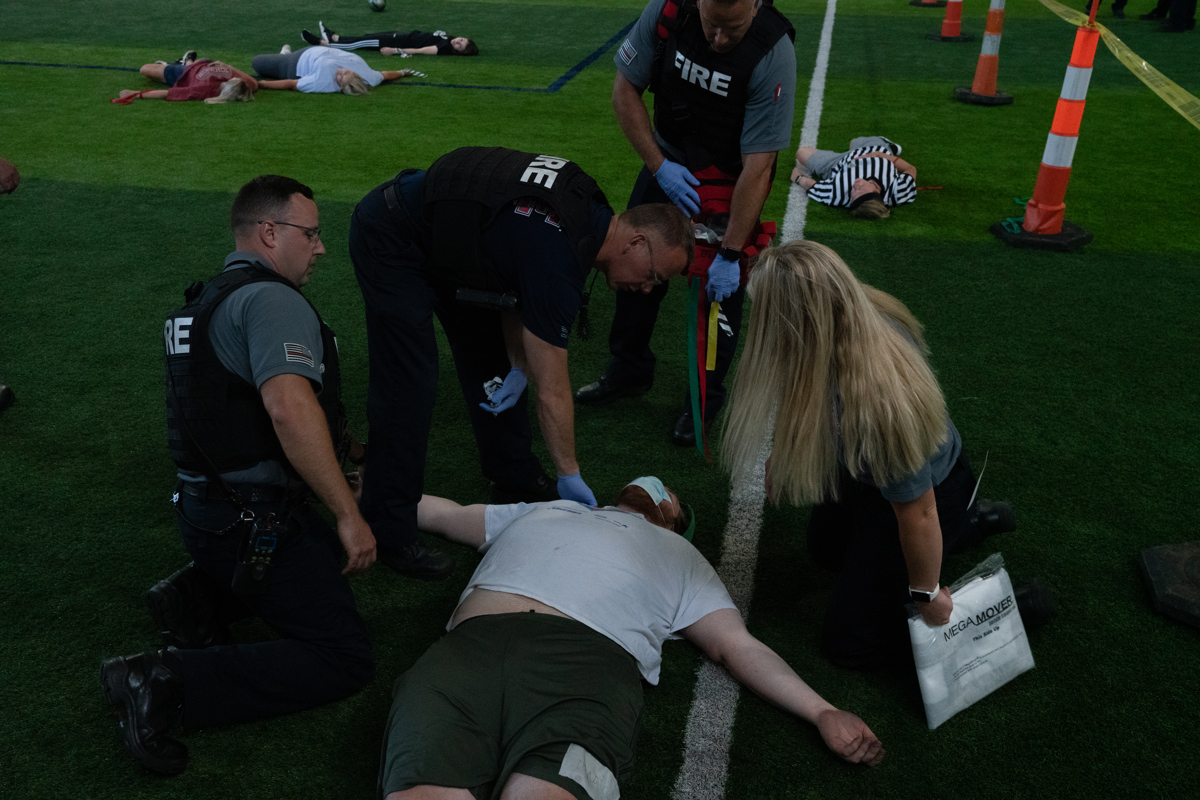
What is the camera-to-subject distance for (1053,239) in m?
6.33

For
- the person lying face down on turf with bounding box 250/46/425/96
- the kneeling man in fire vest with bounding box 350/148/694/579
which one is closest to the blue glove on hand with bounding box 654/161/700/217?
the kneeling man in fire vest with bounding box 350/148/694/579

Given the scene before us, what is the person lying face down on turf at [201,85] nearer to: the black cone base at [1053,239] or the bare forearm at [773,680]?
the black cone base at [1053,239]

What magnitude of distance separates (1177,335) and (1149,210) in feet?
7.43

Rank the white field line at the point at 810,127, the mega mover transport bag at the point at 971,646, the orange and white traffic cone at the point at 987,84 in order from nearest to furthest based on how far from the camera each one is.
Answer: the mega mover transport bag at the point at 971,646 → the white field line at the point at 810,127 → the orange and white traffic cone at the point at 987,84

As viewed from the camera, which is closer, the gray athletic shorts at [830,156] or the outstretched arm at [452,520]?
the outstretched arm at [452,520]

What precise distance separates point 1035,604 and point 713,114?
2.33 meters

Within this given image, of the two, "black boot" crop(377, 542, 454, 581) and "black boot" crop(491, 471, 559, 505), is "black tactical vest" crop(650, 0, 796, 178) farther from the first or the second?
"black boot" crop(377, 542, 454, 581)

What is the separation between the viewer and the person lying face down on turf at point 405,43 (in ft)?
39.2

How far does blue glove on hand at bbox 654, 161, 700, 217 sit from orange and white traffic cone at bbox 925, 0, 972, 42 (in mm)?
10324

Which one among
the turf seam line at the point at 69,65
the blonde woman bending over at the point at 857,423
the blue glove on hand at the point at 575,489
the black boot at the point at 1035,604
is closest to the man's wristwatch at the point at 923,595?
the blonde woman bending over at the point at 857,423

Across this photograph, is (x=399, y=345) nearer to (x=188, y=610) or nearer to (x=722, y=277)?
(x=188, y=610)

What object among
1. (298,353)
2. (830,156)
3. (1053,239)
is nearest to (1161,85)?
(1053,239)

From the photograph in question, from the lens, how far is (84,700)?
116 inches

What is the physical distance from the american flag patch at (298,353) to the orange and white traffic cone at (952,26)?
40.8 feet
